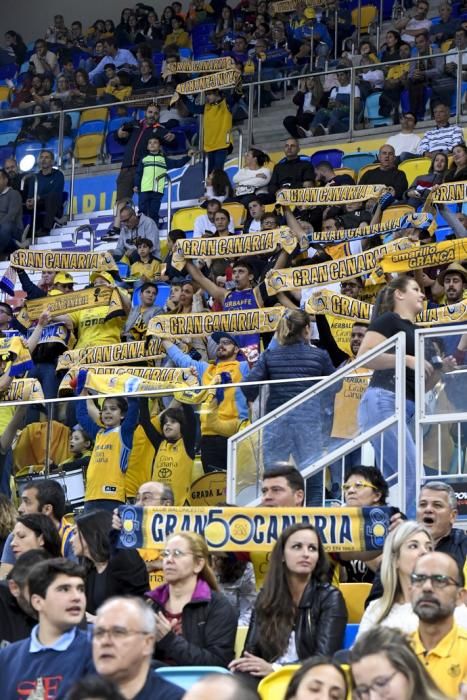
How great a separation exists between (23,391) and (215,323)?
1606 millimetres

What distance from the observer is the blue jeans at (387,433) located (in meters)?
8.77

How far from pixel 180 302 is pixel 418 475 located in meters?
5.35

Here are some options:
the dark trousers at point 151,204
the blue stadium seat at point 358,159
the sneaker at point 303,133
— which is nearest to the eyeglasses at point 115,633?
the blue stadium seat at point 358,159

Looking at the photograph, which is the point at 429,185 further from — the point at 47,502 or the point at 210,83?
the point at 47,502

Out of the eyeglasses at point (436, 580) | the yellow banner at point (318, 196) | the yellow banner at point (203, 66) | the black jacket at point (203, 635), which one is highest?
the yellow banner at point (203, 66)

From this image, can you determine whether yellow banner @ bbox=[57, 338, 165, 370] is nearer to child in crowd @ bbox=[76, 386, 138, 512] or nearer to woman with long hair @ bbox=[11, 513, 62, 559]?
child in crowd @ bbox=[76, 386, 138, 512]

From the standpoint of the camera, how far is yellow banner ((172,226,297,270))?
1409cm

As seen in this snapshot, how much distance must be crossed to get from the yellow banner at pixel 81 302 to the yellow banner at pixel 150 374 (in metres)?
1.52

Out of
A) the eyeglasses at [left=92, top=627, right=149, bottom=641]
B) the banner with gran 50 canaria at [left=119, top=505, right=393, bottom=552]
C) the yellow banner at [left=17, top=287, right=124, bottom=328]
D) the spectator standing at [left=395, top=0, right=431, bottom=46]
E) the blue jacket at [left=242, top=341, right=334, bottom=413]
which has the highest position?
the spectator standing at [left=395, top=0, right=431, bottom=46]

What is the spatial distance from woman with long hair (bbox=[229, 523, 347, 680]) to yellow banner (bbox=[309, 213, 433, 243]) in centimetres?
653

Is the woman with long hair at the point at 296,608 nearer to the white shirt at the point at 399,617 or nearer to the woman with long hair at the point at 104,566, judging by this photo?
the white shirt at the point at 399,617

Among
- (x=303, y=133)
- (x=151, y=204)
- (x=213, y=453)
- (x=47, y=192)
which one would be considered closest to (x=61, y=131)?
(x=47, y=192)

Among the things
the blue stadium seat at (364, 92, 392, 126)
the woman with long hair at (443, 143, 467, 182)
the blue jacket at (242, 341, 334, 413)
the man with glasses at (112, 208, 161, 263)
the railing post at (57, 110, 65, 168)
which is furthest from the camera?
the railing post at (57, 110, 65, 168)

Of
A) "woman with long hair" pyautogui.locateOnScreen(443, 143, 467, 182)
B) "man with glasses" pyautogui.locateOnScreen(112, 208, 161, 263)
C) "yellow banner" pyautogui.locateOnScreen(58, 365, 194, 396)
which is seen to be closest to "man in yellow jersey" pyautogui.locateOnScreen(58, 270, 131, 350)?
"yellow banner" pyautogui.locateOnScreen(58, 365, 194, 396)
